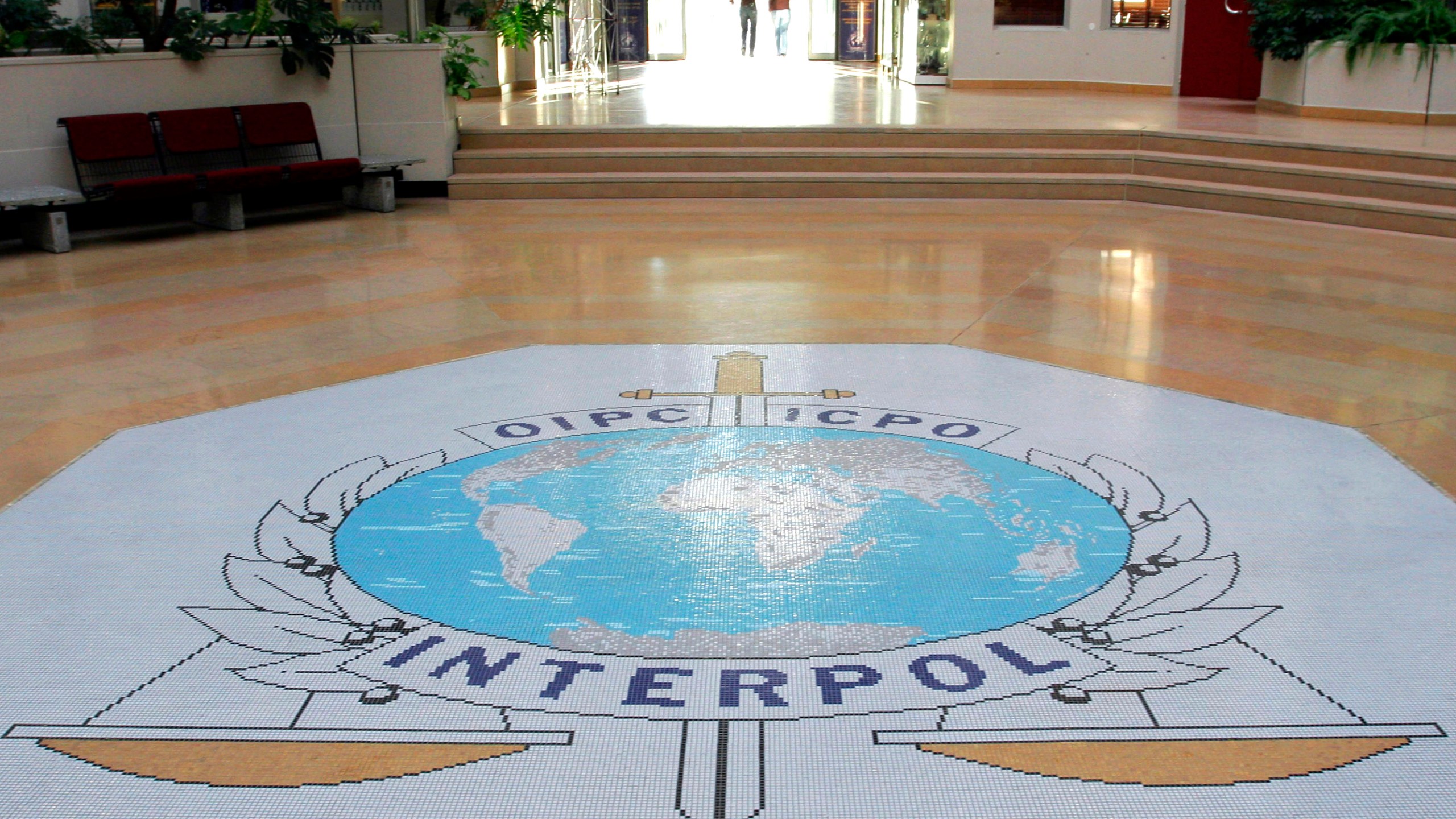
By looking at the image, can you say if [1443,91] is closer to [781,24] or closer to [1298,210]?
[1298,210]

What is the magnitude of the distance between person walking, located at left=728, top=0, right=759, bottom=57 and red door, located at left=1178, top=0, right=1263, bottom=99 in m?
8.78

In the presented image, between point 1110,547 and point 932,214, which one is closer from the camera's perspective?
point 1110,547

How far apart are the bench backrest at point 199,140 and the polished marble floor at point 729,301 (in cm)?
48

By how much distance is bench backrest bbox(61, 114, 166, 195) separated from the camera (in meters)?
8.36

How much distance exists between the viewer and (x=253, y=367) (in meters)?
5.68

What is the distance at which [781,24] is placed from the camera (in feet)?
72.5

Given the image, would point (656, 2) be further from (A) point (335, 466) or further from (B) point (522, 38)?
(A) point (335, 466)

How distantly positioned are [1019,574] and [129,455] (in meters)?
3.13

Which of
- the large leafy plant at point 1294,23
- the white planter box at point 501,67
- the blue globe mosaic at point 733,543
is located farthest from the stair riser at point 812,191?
the blue globe mosaic at point 733,543

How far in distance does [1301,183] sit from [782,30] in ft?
45.5

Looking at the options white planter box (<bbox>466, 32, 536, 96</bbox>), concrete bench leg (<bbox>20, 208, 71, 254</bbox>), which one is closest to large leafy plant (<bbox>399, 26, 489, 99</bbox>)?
concrete bench leg (<bbox>20, 208, 71, 254</bbox>)

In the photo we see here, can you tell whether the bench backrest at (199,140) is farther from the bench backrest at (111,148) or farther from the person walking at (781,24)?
the person walking at (781,24)

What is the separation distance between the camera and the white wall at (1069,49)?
47.8ft

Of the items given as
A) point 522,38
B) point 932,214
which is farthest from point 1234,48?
point 522,38
